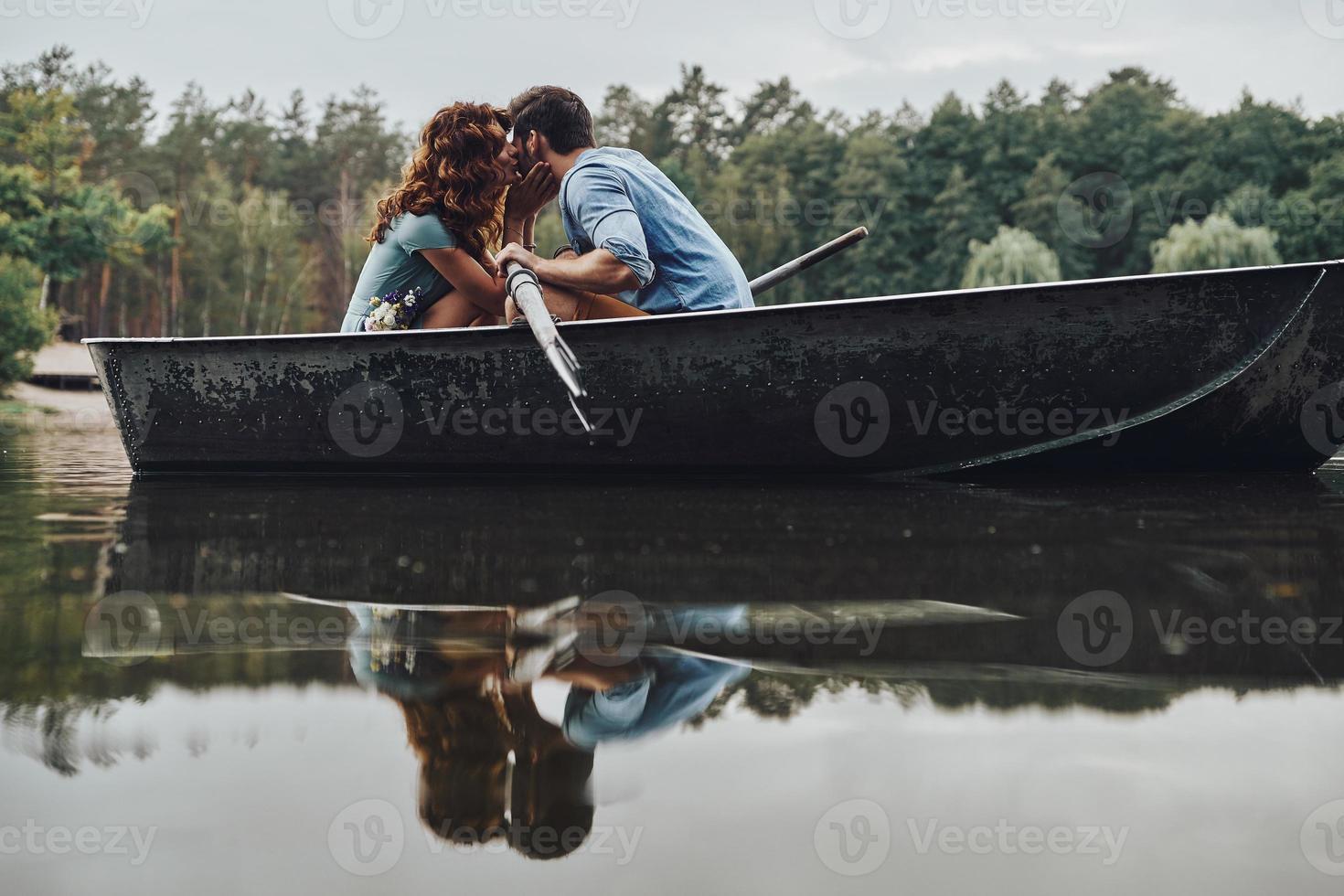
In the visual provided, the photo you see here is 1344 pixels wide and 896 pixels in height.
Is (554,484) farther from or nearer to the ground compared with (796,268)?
nearer to the ground

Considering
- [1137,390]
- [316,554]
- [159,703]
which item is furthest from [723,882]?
[1137,390]

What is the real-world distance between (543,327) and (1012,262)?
151ft

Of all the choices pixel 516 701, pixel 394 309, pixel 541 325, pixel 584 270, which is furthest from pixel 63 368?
pixel 516 701

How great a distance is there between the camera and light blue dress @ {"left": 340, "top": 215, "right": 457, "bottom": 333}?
4953mm

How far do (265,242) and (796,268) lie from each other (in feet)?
175

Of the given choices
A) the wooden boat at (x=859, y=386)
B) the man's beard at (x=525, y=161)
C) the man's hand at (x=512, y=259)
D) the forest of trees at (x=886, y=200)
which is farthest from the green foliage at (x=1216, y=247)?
the man's hand at (x=512, y=259)

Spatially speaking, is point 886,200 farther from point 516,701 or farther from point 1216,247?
point 516,701

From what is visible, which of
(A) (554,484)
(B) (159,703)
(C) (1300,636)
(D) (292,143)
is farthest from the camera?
(D) (292,143)

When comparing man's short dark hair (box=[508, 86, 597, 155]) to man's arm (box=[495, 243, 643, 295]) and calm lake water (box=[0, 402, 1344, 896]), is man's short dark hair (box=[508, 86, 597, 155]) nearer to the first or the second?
man's arm (box=[495, 243, 643, 295])

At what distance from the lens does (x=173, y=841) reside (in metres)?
1.12

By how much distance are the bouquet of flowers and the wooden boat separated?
395 millimetres

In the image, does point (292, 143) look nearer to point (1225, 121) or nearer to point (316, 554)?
point (1225, 121)

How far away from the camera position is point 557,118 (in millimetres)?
4891

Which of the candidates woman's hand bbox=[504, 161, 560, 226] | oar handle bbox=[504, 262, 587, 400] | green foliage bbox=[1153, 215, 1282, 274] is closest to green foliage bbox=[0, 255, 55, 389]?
woman's hand bbox=[504, 161, 560, 226]
